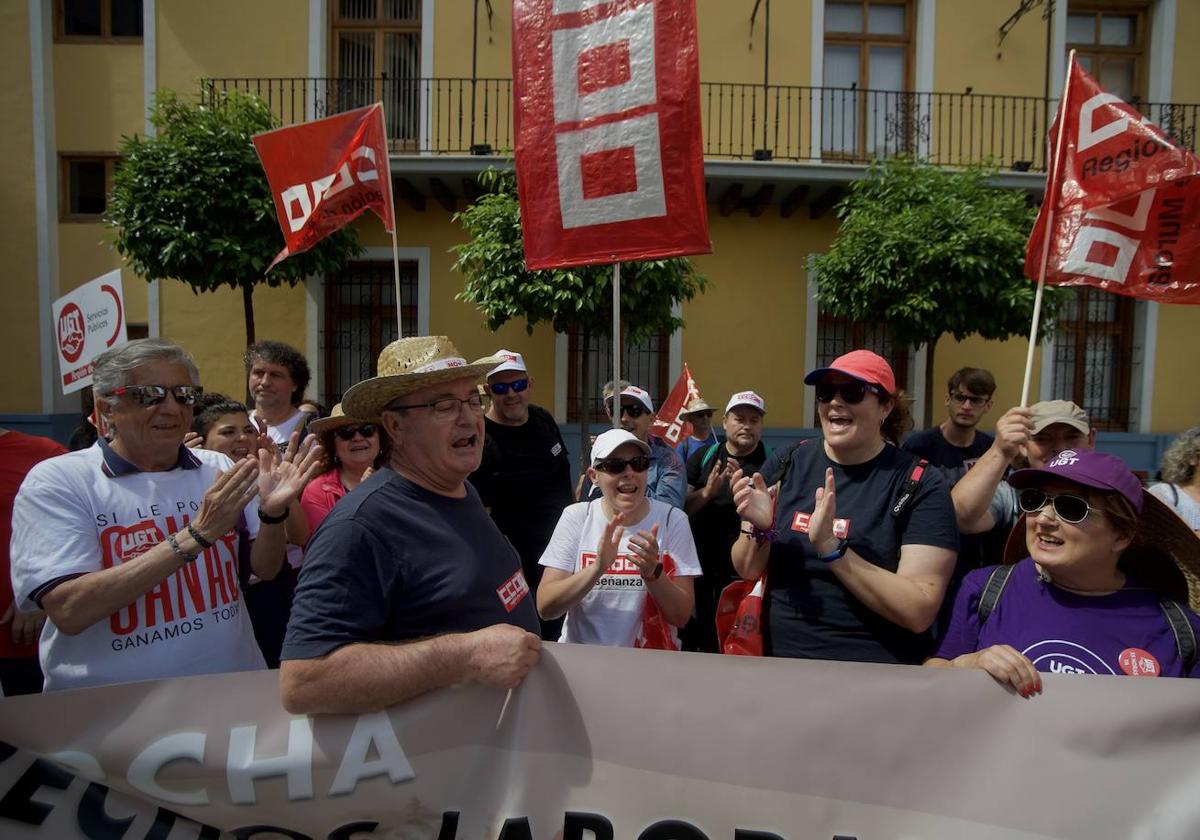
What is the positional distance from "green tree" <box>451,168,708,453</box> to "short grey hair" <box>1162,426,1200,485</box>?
5.28 metres

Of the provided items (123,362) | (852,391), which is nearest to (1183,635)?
(852,391)

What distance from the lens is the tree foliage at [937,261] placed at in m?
8.50

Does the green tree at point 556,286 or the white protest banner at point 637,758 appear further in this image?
the green tree at point 556,286

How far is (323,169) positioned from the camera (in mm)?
4645

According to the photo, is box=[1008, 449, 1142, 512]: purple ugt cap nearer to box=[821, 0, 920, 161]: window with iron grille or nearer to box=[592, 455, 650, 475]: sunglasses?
box=[592, 455, 650, 475]: sunglasses

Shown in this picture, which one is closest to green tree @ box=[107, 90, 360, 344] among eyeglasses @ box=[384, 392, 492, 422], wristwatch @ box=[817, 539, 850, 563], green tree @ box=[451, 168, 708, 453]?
green tree @ box=[451, 168, 708, 453]

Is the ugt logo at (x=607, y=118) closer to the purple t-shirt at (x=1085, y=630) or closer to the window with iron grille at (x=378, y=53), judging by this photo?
the purple t-shirt at (x=1085, y=630)

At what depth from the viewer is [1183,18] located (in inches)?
483

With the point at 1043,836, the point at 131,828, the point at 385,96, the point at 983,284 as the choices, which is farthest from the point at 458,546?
the point at 385,96

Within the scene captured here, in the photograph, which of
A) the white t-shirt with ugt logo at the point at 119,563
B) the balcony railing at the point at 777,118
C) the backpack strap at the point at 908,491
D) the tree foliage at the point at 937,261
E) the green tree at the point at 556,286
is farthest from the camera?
the balcony railing at the point at 777,118

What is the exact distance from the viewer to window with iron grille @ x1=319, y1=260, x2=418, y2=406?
12.3 m

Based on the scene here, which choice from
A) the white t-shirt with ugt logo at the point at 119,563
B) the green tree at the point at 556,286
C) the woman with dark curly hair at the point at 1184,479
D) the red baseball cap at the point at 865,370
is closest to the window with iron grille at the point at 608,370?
the green tree at the point at 556,286

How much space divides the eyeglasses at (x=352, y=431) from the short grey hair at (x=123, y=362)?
1.17 metres

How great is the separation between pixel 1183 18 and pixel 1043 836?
15062 mm
